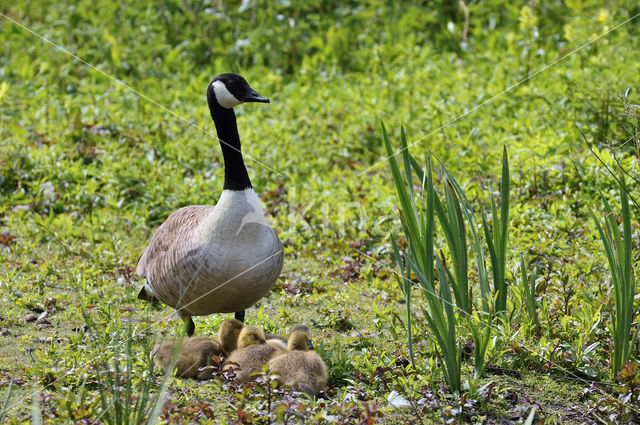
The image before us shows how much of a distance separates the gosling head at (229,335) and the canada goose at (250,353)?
12 cm

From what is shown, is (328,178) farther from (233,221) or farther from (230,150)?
(233,221)

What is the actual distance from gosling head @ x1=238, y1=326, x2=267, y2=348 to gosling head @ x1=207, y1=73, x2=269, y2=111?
1.43m

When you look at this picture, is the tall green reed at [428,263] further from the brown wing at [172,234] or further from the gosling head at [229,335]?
the brown wing at [172,234]

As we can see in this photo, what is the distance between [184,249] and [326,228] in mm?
2129

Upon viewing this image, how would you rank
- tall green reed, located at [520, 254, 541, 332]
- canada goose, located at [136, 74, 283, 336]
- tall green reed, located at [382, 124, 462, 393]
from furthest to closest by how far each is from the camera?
canada goose, located at [136, 74, 283, 336]
tall green reed, located at [520, 254, 541, 332]
tall green reed, located at [382, 124, 462, 393]

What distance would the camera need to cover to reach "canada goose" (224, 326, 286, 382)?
3.86 meters

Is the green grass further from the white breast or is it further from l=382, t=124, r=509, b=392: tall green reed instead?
the white breast

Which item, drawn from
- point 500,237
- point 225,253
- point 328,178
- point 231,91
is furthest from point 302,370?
point 328,178

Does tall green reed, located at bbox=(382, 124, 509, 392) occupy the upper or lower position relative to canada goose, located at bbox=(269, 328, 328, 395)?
upper

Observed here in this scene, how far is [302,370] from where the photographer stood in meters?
3.72

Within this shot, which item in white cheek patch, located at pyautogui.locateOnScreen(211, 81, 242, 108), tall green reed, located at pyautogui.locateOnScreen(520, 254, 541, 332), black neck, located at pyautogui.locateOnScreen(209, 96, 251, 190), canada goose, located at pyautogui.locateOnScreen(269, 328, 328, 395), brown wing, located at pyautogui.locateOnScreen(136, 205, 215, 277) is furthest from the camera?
white cheek patch, located at pyautogui.locateOnScreen(211, 81, 242, 108)

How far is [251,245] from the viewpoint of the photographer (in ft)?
14.2

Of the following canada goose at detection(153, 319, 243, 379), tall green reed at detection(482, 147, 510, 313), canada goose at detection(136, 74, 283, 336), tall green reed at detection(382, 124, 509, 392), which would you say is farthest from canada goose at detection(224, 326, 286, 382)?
tall green reed at detection(482, 147, 510, 313)

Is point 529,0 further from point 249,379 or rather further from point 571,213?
point 249,379
